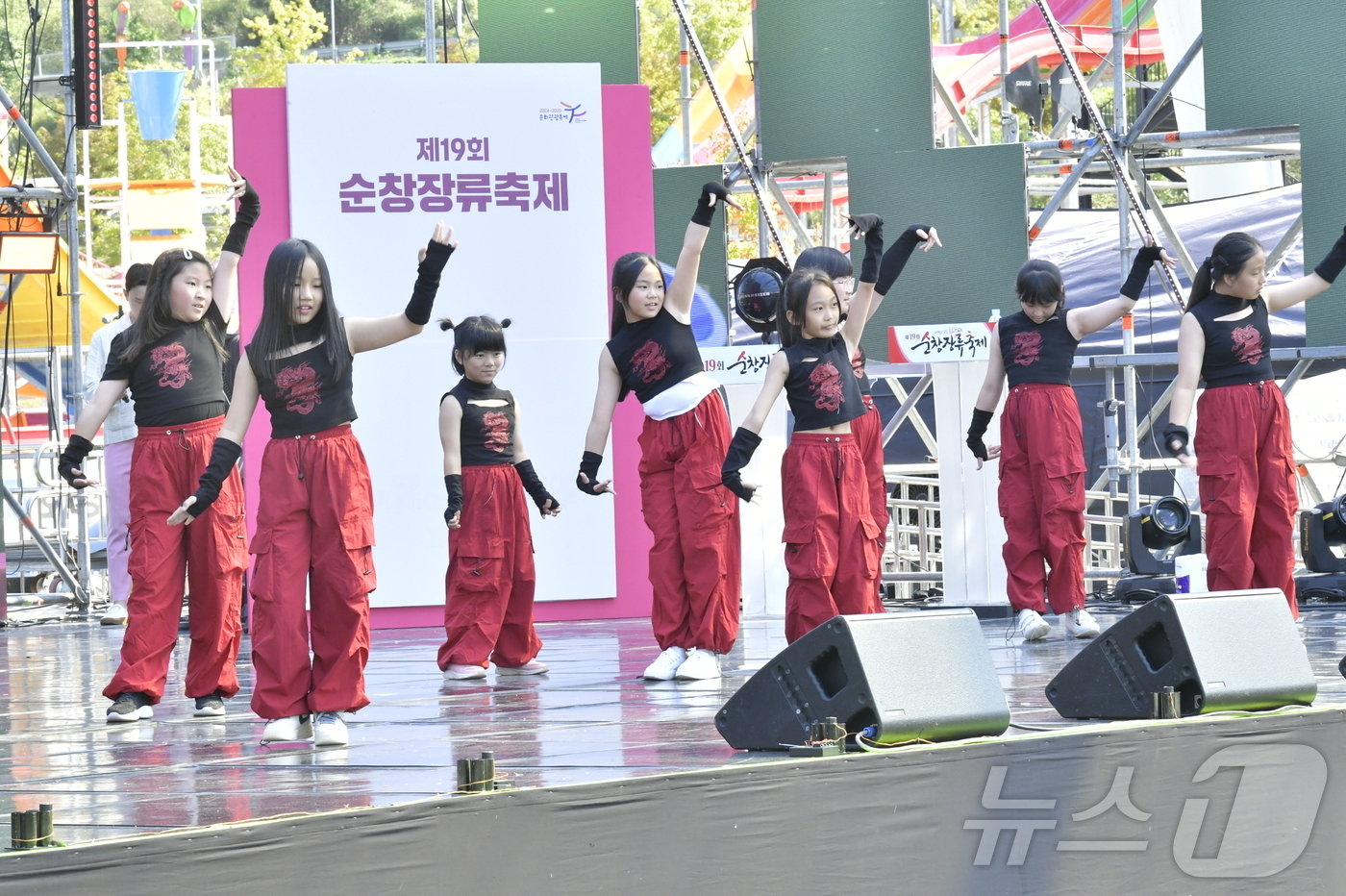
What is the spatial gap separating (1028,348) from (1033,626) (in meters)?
1.22

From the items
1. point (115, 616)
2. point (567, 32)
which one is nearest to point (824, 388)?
point (567, 32)

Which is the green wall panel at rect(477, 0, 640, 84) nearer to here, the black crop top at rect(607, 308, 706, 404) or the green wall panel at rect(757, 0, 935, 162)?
the green wall panel at rect(757, 0, 935, 162)

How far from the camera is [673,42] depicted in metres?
23.7

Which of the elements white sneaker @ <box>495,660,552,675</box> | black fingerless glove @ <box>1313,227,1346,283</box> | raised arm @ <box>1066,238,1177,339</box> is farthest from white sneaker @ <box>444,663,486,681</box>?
black fingerless glove @ <box>1313,227,1346,283</box>

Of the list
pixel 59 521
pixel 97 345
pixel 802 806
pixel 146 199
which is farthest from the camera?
pixel 146 199

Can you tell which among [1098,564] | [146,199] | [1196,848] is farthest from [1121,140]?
[146,199]

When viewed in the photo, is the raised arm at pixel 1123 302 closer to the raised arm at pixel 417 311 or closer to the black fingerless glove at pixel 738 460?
the black fingerless glove at pixel 738 460

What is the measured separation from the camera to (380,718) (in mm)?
5297

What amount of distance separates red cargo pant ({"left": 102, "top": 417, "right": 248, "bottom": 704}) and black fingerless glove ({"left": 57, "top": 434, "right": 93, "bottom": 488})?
0.78 feet

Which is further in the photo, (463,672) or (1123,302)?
(1123,302)

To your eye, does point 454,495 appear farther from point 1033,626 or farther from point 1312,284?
point 1312,284

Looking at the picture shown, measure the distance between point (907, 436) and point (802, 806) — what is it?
11829mm

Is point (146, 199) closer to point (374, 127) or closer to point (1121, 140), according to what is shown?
point (374, 127)

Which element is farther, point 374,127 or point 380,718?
point 374,127
